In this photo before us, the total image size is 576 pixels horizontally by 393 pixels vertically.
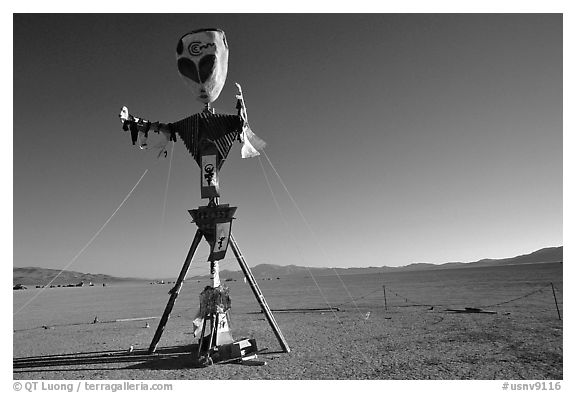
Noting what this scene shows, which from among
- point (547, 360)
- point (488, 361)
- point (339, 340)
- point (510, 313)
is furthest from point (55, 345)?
point (510, 313)

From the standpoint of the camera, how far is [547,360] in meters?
9.23

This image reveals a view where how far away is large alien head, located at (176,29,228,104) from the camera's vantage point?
33.9 feet

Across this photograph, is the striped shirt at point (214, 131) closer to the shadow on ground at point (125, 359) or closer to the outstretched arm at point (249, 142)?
the outstretched arm at point (249, 142)

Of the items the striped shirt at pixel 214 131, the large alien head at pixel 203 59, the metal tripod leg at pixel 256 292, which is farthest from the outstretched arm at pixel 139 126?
the metal tripod leg at pixel 256 292

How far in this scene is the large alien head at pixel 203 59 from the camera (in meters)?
10.3

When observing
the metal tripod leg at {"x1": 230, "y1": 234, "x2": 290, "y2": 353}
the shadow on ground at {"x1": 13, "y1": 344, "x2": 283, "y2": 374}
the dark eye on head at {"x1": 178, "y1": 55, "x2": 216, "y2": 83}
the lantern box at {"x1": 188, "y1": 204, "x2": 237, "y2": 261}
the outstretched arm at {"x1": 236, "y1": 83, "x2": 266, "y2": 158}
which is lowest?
the shadow on ground at {"x1": 13, "y1": 344, "x2": 283, "y2": 374}

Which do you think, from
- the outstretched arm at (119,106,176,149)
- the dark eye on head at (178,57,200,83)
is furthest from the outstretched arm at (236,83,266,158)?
the outstretched arm at (119,106,176,149)

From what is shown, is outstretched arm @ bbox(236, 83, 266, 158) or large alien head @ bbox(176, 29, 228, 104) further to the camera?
outstretched arm @ bbox(236, 83, 266, 158)

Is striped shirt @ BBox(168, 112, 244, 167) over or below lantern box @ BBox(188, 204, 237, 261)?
over

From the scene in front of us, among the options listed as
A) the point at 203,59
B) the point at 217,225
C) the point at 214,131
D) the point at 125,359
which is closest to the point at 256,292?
the point at 217,225

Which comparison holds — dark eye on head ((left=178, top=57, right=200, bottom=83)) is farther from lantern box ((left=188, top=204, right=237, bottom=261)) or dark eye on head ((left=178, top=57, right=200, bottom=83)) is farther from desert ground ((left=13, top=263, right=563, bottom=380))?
desert ground ((left=13, top=263, right=563, bottom=380))
